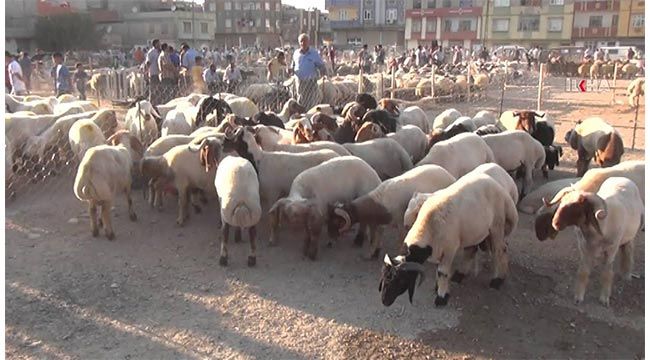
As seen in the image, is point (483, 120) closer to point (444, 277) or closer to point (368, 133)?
point (368, 133)

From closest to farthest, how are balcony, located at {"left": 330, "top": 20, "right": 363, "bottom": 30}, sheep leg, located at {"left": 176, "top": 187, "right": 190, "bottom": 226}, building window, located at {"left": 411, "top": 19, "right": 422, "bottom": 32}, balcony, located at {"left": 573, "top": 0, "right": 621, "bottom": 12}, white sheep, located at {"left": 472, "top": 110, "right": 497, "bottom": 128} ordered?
sheep leg, located at {"left": 176, "top": 187, "right": 190, "bottom": 226}, white sheep, located at {"left": 472, "top": 110, "right": 497, "bottom": 128}, balcony, located at {"left": 573, "top": 0, "right": 621, "bottom": 12}, building window, located at {"left": 411, "top": 19, "right": 422, "bottom": 32}, balcony, located at {"left": 330, "top": 20, "right": 363, "bottom": 30}

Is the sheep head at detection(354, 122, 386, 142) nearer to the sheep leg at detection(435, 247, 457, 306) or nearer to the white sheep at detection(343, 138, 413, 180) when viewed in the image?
the white sheep at detection(343, 138, 413, 180)

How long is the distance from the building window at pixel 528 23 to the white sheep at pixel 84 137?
61452 millimetres

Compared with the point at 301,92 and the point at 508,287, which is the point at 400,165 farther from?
the point at 301,92

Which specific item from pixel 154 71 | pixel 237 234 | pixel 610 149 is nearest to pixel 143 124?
pixel 237 234

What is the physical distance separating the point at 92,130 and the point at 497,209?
635 centimetres

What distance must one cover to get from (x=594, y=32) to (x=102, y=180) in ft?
209

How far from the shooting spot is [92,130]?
910cm

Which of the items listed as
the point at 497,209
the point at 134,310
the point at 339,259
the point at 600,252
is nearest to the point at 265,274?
the point at 339,259

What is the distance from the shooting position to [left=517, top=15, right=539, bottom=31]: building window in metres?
62.6

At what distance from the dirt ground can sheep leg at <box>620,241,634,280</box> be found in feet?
0.39

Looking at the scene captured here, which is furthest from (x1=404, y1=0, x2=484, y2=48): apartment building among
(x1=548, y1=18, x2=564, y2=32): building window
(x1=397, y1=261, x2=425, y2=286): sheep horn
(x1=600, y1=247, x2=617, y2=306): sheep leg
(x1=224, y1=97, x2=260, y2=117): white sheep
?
(x1=397, y1=261, x2=425, y2=286): sheep horn

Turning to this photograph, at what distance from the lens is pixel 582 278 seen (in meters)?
5.58

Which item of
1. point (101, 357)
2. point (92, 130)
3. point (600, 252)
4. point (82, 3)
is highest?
point (82, 3)
